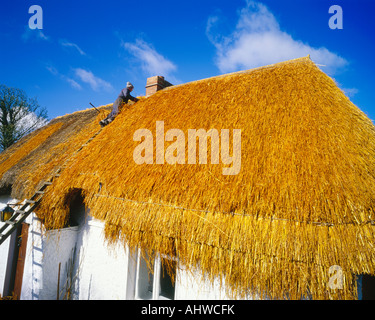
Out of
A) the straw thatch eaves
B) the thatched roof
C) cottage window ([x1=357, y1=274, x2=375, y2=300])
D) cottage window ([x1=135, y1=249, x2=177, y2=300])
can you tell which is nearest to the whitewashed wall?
cottage window ([x1=135, y1=249, x2=177, y2=300])

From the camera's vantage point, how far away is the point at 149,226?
337 centimetres

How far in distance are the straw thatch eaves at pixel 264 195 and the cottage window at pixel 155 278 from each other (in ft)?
1.47

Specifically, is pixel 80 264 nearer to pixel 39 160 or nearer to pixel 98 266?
pixel 98 266

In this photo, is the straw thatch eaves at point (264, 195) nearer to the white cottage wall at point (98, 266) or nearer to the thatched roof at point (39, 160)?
the thatched roof at point (39, 160)

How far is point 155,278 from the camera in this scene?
150 inches

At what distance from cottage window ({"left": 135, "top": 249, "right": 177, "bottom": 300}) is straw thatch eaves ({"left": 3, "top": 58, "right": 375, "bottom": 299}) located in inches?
17.6

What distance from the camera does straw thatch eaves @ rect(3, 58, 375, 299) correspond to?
2418mm

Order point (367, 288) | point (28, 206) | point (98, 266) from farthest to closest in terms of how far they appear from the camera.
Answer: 1. point (28, 206)
2. point (98, 266)
3. point (367, 288)

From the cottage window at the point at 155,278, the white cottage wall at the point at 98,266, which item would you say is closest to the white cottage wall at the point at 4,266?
the white cottage wall at the point at 98,266

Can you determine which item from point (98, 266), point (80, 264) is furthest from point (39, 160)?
point (98, 266)

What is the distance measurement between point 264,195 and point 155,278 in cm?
262

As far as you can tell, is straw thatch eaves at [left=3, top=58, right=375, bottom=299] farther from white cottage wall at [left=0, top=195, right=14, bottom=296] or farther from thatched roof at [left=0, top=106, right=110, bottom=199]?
white cottage wall at [left=0, top=195, right=14, bottom=296]

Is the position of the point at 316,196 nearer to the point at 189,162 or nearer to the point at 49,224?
the point at 189,162

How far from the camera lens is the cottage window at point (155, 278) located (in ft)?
12.0
